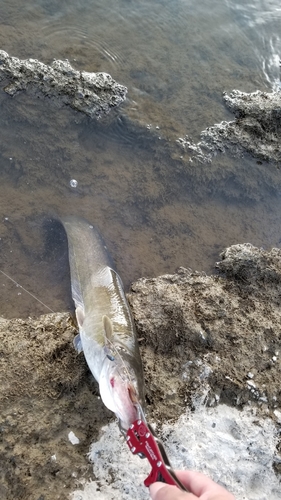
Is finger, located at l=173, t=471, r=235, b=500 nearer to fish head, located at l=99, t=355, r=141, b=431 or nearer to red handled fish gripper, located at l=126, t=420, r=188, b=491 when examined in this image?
red handled fish gripper, located at l=126, t=420, r=188, b=491

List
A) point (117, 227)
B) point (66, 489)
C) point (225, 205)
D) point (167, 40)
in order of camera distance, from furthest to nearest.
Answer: point (167, 40)
point (225, 205)
point (117, 227)
point (66, 489)

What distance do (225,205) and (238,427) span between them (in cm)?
267

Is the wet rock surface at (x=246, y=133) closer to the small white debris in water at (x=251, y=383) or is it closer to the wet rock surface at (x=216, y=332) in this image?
the wet rock surface at (x=216, y=332)

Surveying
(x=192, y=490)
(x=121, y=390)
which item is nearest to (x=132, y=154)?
(x=121, y=390)

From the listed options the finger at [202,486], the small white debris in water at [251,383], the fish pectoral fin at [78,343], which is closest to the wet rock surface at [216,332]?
the small white debris in water at [251,383]

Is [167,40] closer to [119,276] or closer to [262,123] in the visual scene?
[262,123]

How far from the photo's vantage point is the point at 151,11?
6.56 m

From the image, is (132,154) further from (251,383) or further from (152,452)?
(152,452)

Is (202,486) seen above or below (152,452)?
above

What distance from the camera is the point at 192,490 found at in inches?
79.0

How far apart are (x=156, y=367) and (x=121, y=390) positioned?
2.50 feet

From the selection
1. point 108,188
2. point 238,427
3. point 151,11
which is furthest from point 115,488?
point 151,11

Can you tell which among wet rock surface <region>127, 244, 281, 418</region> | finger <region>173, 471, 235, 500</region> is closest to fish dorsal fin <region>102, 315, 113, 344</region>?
wet rock surface <region>127, 244, 281, 418</region>

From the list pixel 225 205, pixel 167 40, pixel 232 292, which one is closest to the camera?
pixel 232 292
